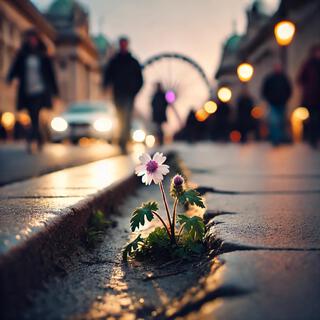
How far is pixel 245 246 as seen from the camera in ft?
5.50

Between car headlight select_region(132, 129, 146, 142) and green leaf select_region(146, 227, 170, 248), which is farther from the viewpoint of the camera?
car headlight select_region(132, 129, 146, 142)

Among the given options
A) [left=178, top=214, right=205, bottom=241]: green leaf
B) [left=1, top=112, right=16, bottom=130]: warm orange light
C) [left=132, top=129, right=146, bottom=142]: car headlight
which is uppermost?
[left=1, top=112, right=16, bottom=130]: warm orange light

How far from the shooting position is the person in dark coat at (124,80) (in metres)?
8.35

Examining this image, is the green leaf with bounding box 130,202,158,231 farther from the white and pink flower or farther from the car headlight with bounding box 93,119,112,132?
the car headlight with bounding box 93,119,112,132

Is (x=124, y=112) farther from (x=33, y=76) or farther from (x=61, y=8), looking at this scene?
(x=61, y=8)

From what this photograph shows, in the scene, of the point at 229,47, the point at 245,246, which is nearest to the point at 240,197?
the point at 245,246

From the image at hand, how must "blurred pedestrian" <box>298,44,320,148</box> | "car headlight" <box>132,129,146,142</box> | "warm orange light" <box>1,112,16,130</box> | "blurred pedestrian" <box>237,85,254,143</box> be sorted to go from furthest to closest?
"warm orange light" <box>1,112,16,130</box>
"blurred pedestrian" <box>237,85,254,143</box>
"car headlight" <box>132,129,146,142</box>
"blurred pedestrian" <box>298,44,320,148</box>

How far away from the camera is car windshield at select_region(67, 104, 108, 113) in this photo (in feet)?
58.5

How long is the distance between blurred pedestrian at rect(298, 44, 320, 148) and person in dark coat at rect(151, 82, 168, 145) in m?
4.05

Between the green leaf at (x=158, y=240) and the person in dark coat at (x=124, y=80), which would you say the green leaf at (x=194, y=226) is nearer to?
the green leaf at (x=158, y=240)

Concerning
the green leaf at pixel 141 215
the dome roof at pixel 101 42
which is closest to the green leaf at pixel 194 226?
the green leaf at pixel 141 215

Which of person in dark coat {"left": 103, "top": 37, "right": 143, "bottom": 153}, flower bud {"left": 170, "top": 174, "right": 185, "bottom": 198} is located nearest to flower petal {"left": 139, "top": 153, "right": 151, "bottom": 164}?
flower bud {"left": 170, "top": 174, "right": 185, "bottom": 198}

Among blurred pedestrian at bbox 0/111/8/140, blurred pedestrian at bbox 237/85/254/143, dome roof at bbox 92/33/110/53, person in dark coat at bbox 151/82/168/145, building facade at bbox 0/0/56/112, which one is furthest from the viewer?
dome roof at bbox 92/33/110/53

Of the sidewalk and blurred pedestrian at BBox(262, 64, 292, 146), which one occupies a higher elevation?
blurred pedestrian at BBox(262, 64, 292, 146)
